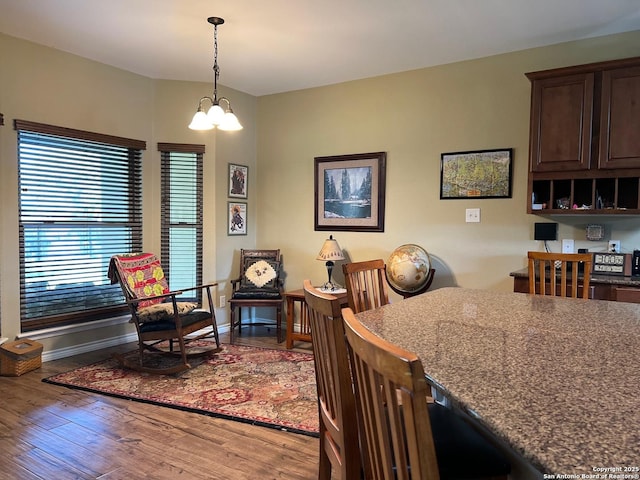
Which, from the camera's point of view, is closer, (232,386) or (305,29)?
(232,386)

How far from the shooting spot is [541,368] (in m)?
1.10

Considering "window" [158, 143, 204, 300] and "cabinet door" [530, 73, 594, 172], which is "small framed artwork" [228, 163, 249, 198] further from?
"cabinet door" [530, 73, 594, 172]

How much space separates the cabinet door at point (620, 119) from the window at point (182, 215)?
3.56m

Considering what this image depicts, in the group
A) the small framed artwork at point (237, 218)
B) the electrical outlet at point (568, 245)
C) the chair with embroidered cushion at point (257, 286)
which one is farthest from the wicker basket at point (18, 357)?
the electrical outlet at point (568, 245)

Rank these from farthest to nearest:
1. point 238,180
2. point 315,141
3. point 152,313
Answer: point 238,180 → point 315,141 → point 152,313

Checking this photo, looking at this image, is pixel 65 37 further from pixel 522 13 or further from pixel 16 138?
pixel 522 13

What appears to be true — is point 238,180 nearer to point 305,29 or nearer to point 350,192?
point 350,192

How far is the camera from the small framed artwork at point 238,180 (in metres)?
5.10

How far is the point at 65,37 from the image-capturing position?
377cm

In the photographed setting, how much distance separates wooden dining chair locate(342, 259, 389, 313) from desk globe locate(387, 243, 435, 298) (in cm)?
153

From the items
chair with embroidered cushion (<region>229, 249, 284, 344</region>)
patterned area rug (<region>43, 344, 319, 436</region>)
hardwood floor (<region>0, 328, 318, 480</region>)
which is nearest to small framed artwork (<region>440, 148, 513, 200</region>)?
chair with embroidered cushion (<region>229, 249, 284, 344</region>)

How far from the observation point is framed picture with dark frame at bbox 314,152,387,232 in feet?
15.3

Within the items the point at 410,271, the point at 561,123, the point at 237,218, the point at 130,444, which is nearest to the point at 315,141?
the point at 237,218

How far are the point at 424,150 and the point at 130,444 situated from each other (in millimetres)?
3339
